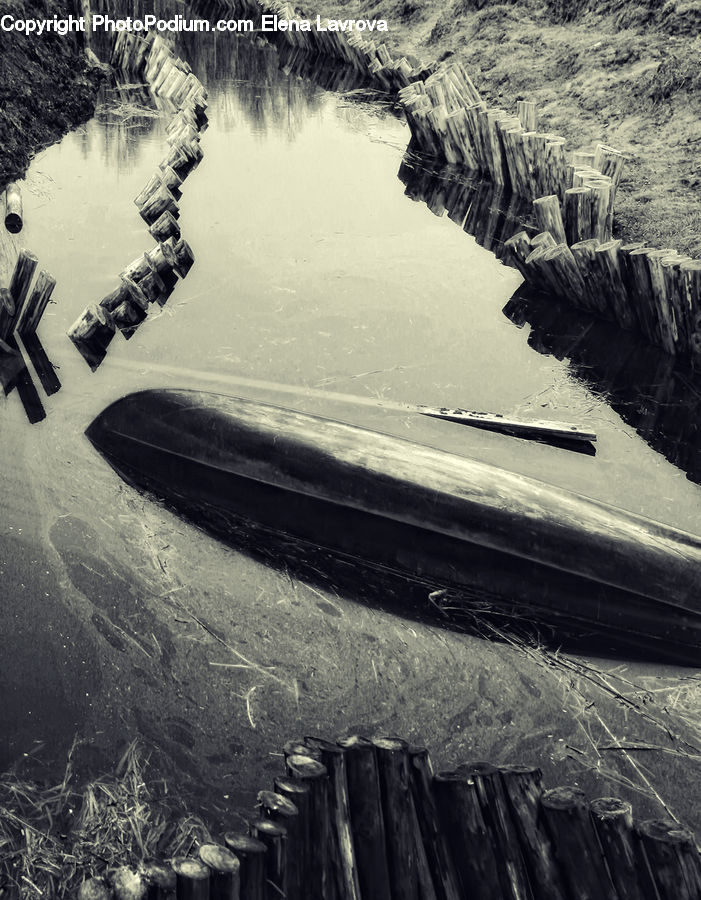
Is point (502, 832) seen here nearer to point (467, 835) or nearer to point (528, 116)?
point (467, 835)

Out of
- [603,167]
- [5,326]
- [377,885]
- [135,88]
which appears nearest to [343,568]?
[377,885]

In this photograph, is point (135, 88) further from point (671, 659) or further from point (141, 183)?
point (671, 659)

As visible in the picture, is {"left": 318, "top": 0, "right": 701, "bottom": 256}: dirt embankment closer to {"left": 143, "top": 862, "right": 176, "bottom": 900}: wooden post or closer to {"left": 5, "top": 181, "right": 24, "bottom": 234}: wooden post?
{"left": 5, "top": 181, "right": 24, "bottom": 234}: wooden post

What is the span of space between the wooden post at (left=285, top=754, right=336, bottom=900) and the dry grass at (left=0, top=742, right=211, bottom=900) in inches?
24.6

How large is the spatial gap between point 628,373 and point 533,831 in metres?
5.53

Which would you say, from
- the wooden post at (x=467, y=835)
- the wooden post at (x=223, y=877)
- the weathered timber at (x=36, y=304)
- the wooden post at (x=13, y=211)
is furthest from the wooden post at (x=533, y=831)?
the wooden post at (x=13, y=211)

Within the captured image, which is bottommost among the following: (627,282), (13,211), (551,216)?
(13,211)

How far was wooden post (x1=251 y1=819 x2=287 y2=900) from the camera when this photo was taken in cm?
334

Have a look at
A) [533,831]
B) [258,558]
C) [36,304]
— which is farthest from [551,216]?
[533,831]

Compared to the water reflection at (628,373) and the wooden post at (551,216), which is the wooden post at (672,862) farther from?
the wooden post at (551,216)

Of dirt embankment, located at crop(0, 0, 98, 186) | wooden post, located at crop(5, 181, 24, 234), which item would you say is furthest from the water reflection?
dirt embankment, located at crop(0, 0, 98, 186)

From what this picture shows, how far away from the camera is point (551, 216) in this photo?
382 inches

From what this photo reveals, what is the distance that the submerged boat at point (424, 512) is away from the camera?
216 inches

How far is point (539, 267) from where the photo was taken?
945cm
